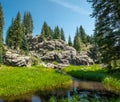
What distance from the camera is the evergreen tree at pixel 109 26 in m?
30.6

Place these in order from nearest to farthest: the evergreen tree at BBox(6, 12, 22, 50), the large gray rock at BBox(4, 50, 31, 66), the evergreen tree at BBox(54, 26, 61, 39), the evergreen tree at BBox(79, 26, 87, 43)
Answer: the large gray rock at BBox(4, 50, 31, 66), the evergreen tree at BBox(6, 12, 22, 50), the evergreen tree at BBox(54, 26, 61, 39), the evergreen tree at BBox(79, 26, 87, 43)

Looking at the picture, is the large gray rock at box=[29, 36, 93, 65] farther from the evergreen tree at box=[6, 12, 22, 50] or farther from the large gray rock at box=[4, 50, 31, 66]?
the large gray rock at box=[4, 50, 31, 66]

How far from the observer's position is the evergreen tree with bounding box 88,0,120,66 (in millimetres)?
30609

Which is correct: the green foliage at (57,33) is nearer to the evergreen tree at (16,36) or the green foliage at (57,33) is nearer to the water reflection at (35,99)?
the evergreen tree at (16,36)

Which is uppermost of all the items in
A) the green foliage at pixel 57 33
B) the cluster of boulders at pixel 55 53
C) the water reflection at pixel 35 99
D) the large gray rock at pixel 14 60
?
the green foliage at pixel 57 33

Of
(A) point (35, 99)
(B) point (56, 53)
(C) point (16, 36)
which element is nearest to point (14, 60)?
(C) point (16, 36)

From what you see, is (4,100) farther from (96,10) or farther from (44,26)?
(44,26)

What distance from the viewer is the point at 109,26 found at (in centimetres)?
3206

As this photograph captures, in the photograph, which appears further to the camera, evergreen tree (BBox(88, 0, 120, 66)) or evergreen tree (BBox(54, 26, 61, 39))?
evergreen tree (BBox(54, 26, 61, 39))

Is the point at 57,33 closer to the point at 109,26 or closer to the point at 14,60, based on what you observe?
the point at 14,60

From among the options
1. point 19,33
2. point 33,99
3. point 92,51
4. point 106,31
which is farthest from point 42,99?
point 92,51

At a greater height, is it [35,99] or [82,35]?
[82,35]

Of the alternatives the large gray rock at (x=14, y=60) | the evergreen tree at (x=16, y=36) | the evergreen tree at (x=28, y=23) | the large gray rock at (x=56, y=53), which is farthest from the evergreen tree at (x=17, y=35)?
the evergreen tree at (x=28, y=23)

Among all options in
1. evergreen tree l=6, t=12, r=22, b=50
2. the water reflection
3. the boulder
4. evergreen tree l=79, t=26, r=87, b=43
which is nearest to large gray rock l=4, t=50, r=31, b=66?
the boulder
